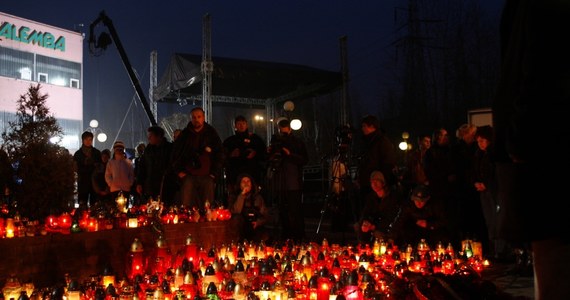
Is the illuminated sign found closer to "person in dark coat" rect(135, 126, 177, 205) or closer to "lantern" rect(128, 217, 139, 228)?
"person in dark coat" rect(135, 126, 177, 205)

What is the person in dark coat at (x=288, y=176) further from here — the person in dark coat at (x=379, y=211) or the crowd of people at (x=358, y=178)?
the person in dark coat at (x=379, y=211)

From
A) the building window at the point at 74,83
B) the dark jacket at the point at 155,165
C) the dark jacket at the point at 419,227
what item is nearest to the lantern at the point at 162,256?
the dark jacket at the point at 155,165

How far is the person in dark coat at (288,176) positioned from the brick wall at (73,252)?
203 cm

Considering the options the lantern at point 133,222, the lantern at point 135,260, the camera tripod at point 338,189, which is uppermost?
the camera tripod at point 338,189

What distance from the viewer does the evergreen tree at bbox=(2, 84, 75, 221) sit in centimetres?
495

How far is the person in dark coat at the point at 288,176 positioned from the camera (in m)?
7.41

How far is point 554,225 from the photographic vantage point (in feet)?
5.24

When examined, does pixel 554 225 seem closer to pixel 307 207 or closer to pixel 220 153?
pixel 220 153

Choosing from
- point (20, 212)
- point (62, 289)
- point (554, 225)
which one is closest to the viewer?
point (554, 225)

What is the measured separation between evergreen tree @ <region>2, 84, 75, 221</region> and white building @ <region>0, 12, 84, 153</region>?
44.9 ft

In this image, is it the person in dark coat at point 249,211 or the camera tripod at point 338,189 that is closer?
the person in dark coat at point 249,211

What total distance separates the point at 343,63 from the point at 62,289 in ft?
39.0

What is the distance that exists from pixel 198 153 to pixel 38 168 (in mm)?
2117

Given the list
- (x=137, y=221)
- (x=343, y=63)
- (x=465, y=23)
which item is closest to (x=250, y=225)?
(x=137, y=221)
